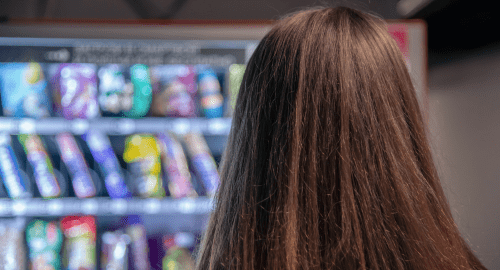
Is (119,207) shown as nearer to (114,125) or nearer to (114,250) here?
(114,250)

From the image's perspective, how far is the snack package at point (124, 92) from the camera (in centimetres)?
118

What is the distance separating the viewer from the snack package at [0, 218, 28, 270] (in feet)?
3.73

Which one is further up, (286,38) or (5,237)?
(286,38)

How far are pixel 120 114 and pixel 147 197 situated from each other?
0.33m

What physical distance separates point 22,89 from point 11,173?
31 cm

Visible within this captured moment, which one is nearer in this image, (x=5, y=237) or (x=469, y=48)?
(x=5, y=237)

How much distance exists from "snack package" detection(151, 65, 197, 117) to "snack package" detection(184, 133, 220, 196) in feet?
0.33

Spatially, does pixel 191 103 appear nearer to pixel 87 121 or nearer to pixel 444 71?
pixel 87 121

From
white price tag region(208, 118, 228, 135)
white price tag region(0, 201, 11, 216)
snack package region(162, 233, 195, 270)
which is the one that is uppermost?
white price tag region(208, 118, 228, 135)

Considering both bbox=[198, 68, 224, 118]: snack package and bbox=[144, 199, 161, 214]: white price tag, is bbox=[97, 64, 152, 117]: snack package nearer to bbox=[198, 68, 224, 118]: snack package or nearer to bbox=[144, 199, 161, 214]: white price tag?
bbox=[198, 68, 224, 118]: snack package

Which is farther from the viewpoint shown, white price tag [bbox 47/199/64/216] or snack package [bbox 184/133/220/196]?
snack package [bbox 184/133/220/196]

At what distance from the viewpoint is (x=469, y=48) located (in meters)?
1.34

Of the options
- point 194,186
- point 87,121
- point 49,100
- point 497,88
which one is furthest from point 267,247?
point 497,88

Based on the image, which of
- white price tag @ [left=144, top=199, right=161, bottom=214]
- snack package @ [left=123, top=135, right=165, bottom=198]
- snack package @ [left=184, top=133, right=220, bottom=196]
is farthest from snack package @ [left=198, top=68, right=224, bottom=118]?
white price tag @ [left=144, top=199, right=161, bottom=214]
